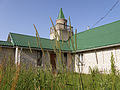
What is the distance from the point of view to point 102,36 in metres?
14.5

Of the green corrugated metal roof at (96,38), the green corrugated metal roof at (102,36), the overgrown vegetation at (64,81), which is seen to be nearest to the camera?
the overgrown vegetation at (64,81)

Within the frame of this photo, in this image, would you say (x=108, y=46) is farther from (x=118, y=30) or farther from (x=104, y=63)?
(x=118, y=30)

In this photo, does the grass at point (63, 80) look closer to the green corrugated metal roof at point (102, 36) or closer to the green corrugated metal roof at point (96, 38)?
the green corrugated metal roof at point (96, 38)

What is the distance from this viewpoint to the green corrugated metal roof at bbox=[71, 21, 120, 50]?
41.7 feet

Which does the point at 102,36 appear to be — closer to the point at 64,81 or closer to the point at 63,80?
the point at 63,80

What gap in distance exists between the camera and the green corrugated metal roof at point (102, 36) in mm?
12712

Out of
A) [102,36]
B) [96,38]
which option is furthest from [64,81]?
[96,38]

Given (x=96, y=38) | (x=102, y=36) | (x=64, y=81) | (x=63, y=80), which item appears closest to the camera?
(x=64, y=81)

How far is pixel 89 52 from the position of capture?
14305 mm

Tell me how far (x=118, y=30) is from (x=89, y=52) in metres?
4.03

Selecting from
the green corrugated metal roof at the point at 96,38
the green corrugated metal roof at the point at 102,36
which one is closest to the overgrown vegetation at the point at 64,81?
the green corrugated metal roof at the point at 96,38

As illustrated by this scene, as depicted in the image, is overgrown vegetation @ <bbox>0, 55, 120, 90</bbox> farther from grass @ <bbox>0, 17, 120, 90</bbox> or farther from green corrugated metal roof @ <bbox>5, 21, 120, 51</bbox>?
green corrugated metal roof @ <bbox>5, 21, 120, 51</bbox>

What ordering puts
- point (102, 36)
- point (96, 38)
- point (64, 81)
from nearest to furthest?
point (64, 81)
point (102, 36)
point (96, 38)

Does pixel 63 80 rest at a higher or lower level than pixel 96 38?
lower
